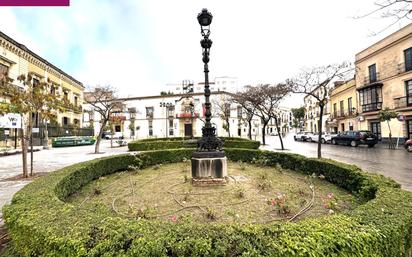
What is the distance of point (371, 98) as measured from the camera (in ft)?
81.5

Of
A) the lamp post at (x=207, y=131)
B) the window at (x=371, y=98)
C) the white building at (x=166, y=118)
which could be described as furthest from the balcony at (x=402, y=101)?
the white building at (x=166, y=118)

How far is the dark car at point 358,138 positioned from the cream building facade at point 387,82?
2.47m

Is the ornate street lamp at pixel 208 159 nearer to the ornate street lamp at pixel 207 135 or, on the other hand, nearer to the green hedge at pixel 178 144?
the ornate street lamp at pixel 207 135

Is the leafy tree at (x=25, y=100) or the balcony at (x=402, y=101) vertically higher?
the balcony at (x=402, y=101)

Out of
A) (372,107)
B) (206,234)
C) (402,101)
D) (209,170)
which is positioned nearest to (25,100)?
(209,170)

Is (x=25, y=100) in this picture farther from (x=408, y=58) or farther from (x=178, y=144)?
(x=408, y=58)

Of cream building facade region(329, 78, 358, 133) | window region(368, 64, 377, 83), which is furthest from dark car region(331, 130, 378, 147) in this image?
cream building facade region(329, 78, 358, 133)

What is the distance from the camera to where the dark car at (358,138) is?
19438mm

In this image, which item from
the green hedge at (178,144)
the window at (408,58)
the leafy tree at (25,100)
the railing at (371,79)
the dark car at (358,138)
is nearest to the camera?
the leafy tree at (25,100)

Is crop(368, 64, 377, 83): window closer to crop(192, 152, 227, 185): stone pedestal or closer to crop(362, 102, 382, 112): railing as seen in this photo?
crop(362, 102, 382, 112): railing

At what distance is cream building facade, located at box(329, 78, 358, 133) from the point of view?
29077mm

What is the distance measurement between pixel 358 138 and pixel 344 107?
14.3m

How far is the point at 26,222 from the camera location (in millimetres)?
2545

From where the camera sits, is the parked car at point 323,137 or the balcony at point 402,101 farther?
the parked car at point 323,137
